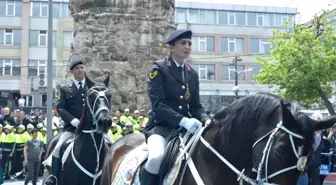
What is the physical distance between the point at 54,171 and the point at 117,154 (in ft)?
5.20

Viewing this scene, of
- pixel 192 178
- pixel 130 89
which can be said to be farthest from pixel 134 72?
pixel 192 178

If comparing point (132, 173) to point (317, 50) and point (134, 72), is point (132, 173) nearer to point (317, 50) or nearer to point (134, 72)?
point (134, 72)

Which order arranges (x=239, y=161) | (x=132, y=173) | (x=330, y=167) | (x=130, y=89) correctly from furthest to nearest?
(x=130, y=89)
(x=330, y=167)
(x=132, y=173)
(x=239, y=161)

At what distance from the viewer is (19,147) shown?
20172 millimetres

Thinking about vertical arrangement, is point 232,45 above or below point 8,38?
below

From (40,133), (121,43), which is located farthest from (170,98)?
(40,133)

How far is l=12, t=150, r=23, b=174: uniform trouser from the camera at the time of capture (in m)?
20.4

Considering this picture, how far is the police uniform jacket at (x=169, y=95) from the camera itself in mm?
5449

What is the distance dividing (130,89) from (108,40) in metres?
1.71

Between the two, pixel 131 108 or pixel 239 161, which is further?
pixel 131 108

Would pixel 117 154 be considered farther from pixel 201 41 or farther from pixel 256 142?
pixel 201 41

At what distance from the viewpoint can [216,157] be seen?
478cm

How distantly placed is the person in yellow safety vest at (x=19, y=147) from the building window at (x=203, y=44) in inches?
1341

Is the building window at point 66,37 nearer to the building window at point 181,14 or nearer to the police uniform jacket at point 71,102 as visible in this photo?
the building window at point 181,14
